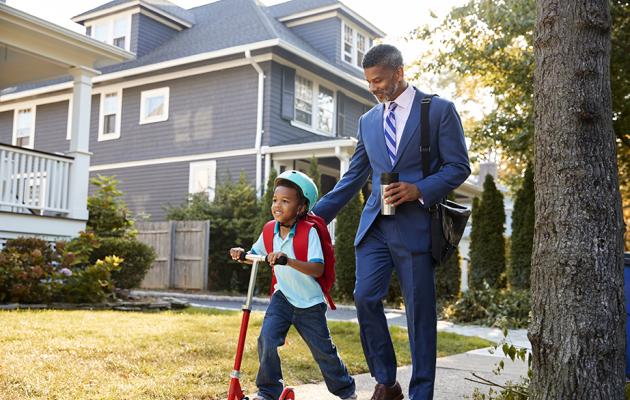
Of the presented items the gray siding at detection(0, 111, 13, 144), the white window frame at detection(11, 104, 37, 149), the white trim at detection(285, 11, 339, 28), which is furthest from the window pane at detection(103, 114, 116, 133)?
the white trim at detection(285, 11, 339, 28)

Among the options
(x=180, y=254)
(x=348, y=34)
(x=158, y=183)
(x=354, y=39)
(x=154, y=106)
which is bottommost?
(x=180, y=254)

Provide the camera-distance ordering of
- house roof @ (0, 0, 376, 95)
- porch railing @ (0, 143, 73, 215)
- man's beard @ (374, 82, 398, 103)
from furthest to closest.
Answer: house roof @ (0, 0, 376, 95) → porch railing @ (0, 143, 73, 215) → man's beard @ (374, 82, 398, 103)

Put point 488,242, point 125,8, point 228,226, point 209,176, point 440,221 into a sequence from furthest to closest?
point 125,8 → point 209,176 → point 228,226 → point 488,242 → point 440,221

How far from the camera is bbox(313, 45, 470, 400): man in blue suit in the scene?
3578 mm

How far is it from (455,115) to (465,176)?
0.34 metres

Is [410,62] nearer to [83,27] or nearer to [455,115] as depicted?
[83,27]

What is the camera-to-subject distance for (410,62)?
58.5 ft

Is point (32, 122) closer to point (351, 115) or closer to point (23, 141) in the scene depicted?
point (23, 141)

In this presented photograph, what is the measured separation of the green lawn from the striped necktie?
5.96 feet

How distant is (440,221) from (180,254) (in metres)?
14.1

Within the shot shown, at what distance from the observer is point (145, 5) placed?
21938mm

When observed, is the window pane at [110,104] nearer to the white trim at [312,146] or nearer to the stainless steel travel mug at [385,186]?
the white trim at [312,146]

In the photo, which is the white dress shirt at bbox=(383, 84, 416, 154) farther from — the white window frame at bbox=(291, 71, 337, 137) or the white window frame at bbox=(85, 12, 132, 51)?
the white window frame at bbox=(85, 12, 132, 51)

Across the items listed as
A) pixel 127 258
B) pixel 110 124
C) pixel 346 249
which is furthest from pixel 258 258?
pixel 110 124
